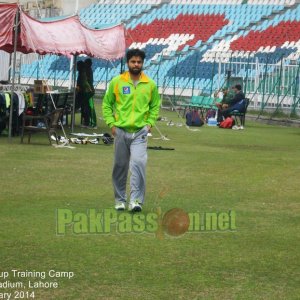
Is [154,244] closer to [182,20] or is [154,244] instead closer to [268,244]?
[268,244]

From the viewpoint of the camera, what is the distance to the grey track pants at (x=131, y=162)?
11.1 metres

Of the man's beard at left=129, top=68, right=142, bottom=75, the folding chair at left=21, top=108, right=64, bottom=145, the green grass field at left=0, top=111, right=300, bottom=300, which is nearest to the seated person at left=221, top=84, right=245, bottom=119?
the folding chair at left=21, top=108, right=64, bottom=145

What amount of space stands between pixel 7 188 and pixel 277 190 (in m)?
3.51

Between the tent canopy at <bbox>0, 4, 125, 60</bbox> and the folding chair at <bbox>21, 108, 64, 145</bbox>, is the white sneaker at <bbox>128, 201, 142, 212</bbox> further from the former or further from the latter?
the tent canopy at <bbox>0, 4, 125, 60</bbox>

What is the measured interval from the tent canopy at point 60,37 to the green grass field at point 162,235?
2373mm

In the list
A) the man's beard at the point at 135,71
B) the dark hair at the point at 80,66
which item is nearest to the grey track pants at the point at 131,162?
the man's beard at the point at 135,71

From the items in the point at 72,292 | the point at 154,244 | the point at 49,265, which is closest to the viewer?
the point at 72,292

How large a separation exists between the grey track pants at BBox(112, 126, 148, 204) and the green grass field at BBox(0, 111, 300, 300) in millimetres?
288

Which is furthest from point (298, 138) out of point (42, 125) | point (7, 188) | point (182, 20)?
point (182, 20)

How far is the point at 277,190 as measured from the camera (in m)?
13.8

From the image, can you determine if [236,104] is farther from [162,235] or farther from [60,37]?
[162,235]

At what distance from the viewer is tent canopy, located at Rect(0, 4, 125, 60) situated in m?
20.1

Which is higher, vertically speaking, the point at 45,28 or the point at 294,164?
the point at 45,28

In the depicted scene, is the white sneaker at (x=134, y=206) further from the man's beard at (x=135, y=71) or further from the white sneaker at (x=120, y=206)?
the man's beard at (x=135, y=71)
